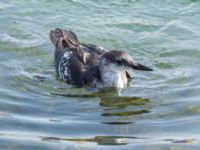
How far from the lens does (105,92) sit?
30.1 ft

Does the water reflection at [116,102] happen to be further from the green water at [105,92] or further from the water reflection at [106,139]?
the water reflection at [106,139]

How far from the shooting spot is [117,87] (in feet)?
30.3

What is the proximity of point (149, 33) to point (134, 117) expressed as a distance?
3.94 metres

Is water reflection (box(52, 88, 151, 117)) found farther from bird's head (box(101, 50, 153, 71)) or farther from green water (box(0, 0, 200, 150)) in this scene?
bird's head (box(101, 50, 153, 71))

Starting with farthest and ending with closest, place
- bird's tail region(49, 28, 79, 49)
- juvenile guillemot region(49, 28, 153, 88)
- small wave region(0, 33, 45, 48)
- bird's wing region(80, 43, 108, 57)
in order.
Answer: small wave region(0, 33, 45, 48) < bird's tail region(49, 28, 79, 49) < bird's wing region(80, 43, 108, 57) < juvenile guillemot region(49, 28, 153, 88)

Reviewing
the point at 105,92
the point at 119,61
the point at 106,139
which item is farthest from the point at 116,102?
the point at 106,139

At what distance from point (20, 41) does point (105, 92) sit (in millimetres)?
2432

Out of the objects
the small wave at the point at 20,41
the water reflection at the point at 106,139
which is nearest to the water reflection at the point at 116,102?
the water reflection at the point at 106,139

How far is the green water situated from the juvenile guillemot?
21 cm

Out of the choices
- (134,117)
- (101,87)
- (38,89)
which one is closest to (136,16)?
(101,87)

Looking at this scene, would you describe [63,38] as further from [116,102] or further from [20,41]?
[116,102]

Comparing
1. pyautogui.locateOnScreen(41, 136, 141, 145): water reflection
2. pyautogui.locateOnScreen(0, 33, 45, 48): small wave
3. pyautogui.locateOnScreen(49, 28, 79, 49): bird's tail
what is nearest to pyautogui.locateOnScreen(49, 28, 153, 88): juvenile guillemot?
pyautogui.locateOnScreen(49, 28, 79, 49): bird's tail

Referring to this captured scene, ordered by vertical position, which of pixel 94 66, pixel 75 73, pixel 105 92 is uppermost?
pixel 94 66

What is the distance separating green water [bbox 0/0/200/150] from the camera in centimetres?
679
